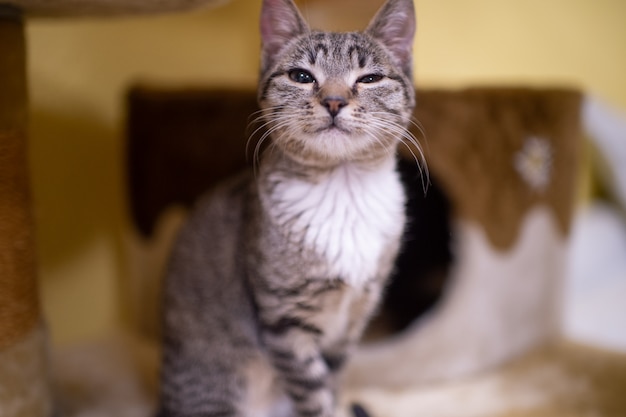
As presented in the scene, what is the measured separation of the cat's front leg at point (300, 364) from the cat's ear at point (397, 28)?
0.43m

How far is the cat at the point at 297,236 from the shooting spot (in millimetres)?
766

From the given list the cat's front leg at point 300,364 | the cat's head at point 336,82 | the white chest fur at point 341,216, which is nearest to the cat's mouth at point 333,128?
the cat's head at point 336,82

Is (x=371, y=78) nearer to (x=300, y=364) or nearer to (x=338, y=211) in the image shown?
(x=338, y=211)

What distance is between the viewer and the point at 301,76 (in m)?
0.78

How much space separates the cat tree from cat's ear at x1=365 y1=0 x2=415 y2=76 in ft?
1.12

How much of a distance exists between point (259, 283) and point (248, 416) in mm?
277

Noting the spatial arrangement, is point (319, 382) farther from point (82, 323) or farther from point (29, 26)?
point (29, 26)

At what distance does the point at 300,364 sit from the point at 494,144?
772 mm

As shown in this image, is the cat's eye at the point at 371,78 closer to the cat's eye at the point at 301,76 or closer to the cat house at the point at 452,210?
the cat's eye at the point at 301,76

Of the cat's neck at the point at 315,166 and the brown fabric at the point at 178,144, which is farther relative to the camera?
the brown fabric at the point at 178,144

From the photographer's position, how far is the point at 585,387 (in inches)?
50.4

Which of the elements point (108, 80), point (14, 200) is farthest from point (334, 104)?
point (108, 80)

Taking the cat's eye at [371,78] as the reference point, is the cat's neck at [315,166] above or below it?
below

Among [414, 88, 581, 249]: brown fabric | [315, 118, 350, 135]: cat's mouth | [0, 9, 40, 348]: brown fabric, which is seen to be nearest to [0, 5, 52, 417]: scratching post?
[0, 9, 40, 348]: brown fabric
